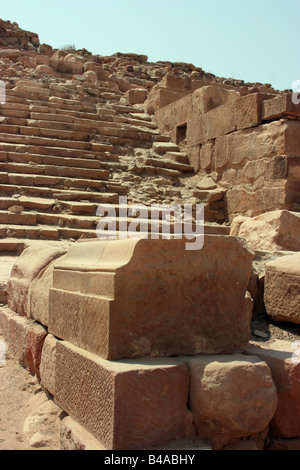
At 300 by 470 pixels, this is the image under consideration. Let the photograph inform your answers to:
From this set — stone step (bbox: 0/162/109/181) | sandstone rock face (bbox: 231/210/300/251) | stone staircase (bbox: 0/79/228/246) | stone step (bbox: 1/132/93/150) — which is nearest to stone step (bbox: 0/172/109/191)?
stone staircase (bbox: 0/79/228/246)

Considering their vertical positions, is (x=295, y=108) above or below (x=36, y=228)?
above

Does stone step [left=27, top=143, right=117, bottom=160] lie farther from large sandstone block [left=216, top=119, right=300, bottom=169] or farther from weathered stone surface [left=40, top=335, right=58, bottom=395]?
weathered stone surface [left=40, top=335, right=58, bottom=395]

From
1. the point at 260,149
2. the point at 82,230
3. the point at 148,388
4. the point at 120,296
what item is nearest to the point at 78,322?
the point at 120,296

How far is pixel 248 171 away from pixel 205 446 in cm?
583

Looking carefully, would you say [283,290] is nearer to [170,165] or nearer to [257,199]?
[257,199]

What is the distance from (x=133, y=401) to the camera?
2104 mm

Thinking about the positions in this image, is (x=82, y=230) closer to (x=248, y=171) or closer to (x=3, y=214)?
(x=3, y=214)

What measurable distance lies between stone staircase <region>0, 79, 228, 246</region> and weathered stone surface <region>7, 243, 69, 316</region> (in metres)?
2.11

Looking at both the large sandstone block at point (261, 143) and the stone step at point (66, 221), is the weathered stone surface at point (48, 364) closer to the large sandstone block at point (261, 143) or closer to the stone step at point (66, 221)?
the stone step at point (66, 221)

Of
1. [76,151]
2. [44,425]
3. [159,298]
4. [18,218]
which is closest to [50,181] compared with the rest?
[76,151]

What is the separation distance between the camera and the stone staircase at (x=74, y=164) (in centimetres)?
707

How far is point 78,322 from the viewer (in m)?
2.70

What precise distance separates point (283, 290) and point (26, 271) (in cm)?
220

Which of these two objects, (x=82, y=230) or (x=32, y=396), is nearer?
(x=32, y=396)
